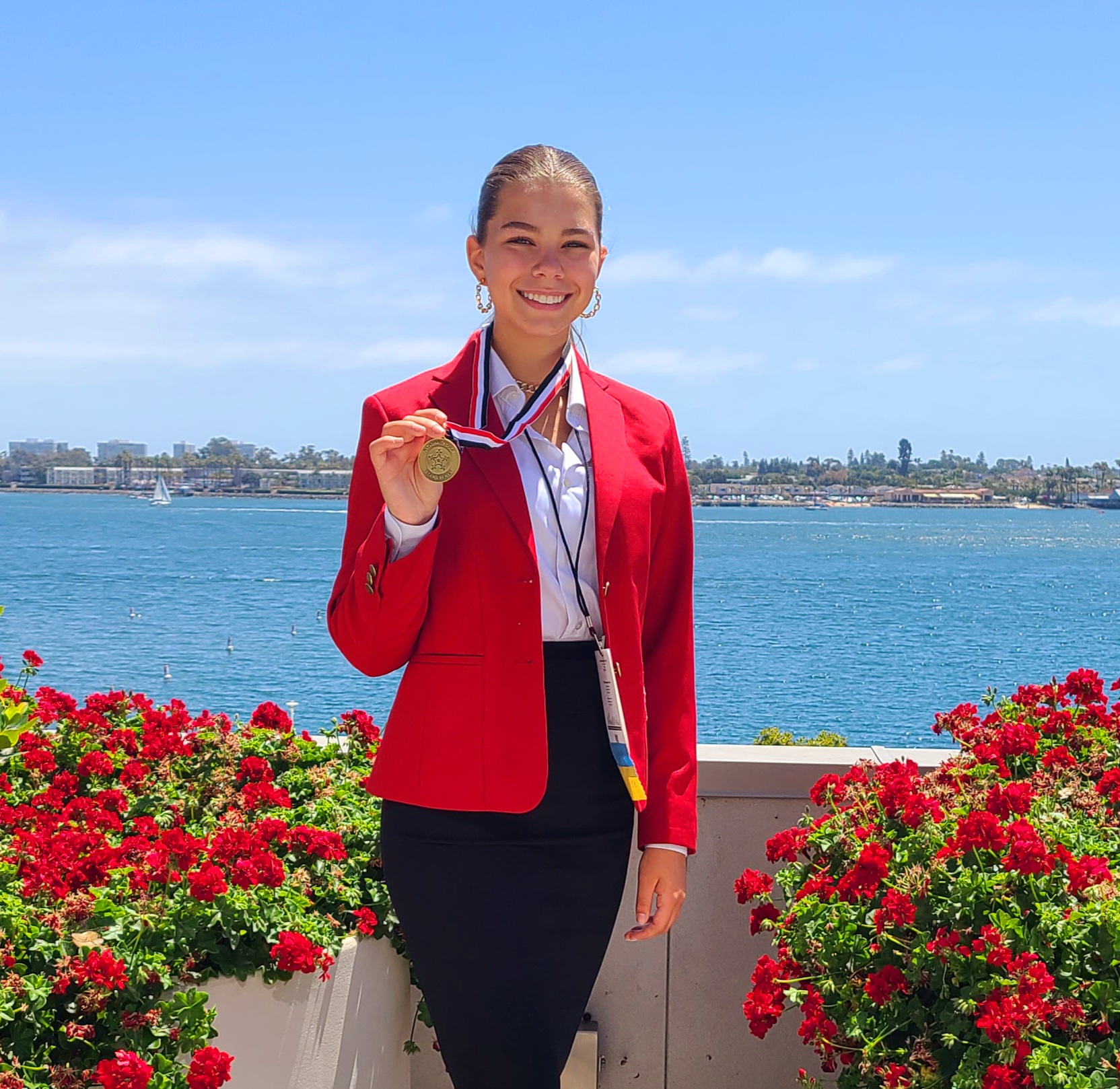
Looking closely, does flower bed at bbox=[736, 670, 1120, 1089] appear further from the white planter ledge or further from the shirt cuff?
the shirt cuff

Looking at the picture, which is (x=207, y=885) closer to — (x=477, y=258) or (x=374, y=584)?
(x=374, y=584)

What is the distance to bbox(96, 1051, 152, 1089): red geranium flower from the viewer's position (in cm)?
198

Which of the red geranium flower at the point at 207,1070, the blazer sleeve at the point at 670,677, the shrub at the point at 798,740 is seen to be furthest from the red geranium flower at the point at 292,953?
the shrub at the point at 798,740

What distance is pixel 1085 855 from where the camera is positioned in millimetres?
2270

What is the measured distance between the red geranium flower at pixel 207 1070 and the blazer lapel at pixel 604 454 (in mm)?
1001

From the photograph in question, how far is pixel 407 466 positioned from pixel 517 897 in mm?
731

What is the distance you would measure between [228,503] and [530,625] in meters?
167

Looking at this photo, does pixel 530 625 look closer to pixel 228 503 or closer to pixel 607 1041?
pixel 607 1041

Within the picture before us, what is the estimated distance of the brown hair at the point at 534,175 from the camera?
2170 millimetres

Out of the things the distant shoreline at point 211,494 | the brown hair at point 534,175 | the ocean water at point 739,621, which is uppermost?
the brown hair at point 534,175

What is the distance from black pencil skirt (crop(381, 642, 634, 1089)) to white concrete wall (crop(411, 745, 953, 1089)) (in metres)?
1.00

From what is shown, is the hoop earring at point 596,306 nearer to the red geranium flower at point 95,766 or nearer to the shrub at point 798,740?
the red geranium flower at point 95,766

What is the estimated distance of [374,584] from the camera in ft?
6.63

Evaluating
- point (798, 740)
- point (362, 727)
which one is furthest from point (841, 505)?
point (362, 727)
